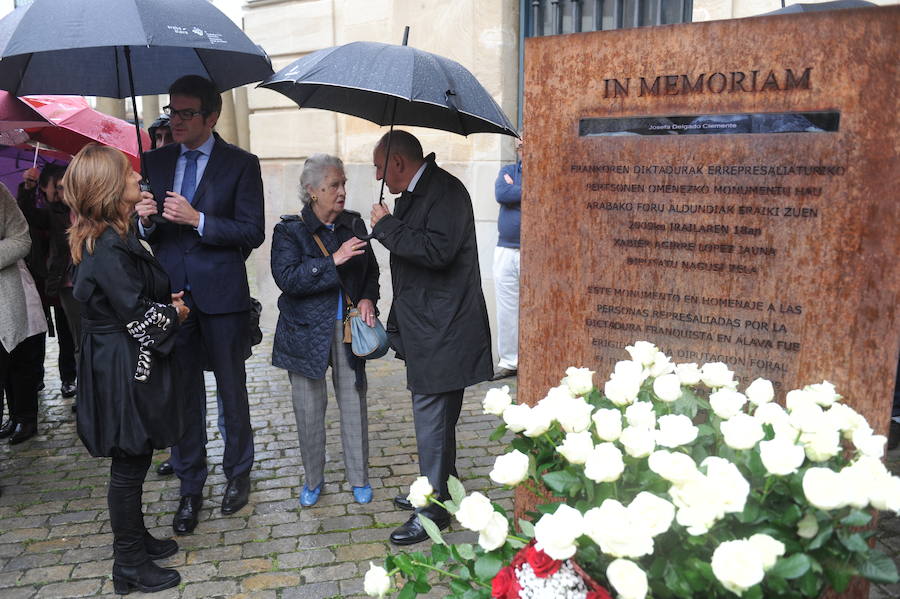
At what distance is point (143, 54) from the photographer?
468 cm

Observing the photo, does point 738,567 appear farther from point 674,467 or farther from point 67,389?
point 67,389

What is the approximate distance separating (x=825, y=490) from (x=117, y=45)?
325 centimetres

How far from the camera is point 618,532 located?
150cm

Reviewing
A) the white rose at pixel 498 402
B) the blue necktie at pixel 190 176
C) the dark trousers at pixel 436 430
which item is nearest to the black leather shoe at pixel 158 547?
the dark trousers at pixel 436 430

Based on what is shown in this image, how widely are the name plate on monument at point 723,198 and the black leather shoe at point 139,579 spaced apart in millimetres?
2029

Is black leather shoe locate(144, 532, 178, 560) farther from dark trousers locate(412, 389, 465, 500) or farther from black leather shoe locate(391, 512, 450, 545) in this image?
dark trousers locate(412, 389, 465, 500)

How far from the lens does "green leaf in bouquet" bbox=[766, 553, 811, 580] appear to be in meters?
1.50

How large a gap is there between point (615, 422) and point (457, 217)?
7.02 feet

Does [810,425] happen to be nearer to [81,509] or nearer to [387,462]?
[387,462]

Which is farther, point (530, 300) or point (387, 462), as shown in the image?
point (387, 462)

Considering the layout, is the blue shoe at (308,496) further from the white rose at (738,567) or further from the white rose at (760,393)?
the white rose at (738,567)

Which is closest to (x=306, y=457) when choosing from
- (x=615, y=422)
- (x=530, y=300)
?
(x=530, y=300)

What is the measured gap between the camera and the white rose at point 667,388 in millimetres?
1974

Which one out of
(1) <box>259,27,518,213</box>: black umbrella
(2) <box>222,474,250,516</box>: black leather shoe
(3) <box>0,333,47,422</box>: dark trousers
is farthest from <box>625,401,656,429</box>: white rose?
(3) <box>0,333,47,422</box>: dark trousers
